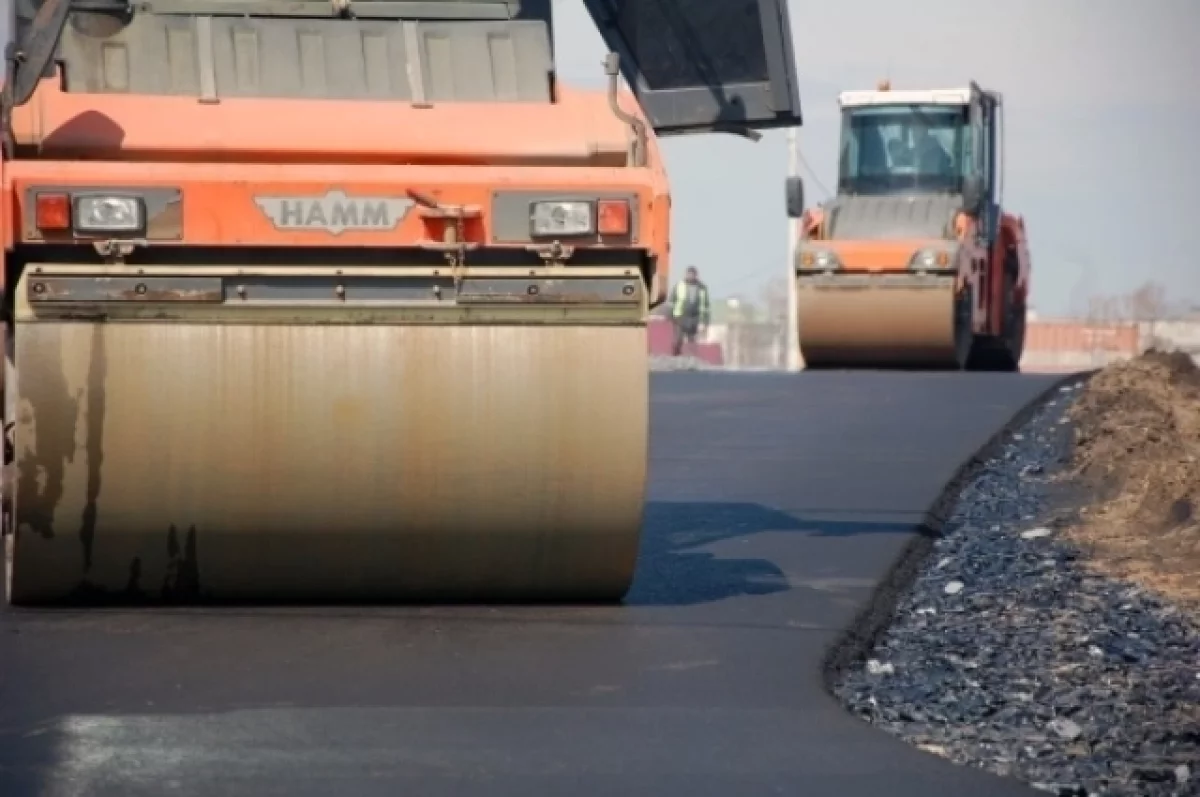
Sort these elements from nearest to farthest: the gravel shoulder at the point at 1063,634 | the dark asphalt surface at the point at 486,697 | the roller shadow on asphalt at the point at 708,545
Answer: the dark asphalt surface at the point at 486,697 → the gravel shoulder at the point at 1063,634 → the roller shadow on asphalt at the point at 708,545

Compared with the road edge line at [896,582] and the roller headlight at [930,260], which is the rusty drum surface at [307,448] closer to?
the road edge line at [896,582]

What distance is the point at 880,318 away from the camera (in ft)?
75.4

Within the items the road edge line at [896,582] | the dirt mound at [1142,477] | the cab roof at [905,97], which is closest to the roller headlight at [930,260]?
the cab roof at [905,97]

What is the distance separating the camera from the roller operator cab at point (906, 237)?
2277 centimetres

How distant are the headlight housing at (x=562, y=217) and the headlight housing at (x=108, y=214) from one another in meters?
1.11

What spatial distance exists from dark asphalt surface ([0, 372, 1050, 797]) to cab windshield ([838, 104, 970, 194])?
627 inches

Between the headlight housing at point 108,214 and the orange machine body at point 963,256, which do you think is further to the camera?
the orange machine body at point 963,256

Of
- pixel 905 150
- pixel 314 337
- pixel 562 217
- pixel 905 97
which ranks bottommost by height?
pixel 314 337

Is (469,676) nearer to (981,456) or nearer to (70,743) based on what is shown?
(70,743)

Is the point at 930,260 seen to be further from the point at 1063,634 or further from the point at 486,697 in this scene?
the point at 486,697

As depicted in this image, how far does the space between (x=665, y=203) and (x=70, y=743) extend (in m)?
2.47

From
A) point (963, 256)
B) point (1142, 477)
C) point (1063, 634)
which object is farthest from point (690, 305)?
point (1063, 634)

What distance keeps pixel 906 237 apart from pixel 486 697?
722 inches

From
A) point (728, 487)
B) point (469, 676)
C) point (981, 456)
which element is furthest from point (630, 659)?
point (981, 456)
